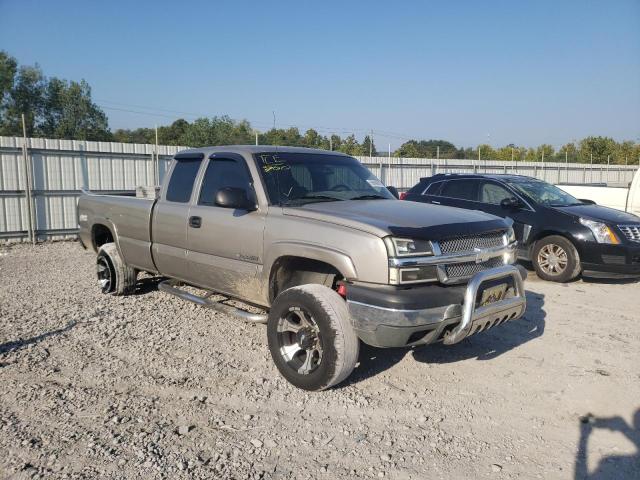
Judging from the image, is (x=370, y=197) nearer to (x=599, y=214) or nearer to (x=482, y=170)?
(x=599, y=214)

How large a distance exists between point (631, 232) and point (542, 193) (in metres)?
1.54

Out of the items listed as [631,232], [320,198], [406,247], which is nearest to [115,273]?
[320,198]

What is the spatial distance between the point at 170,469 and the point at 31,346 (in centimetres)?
274

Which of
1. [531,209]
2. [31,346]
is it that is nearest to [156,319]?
[31,346]

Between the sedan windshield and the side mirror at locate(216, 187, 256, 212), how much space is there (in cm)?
579

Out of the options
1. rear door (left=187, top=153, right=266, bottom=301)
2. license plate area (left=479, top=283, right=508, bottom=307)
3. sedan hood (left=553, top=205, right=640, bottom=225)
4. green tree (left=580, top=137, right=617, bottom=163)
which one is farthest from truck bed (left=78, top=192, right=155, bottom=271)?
green tree (left=580, top=137, right=617, bottom=163)

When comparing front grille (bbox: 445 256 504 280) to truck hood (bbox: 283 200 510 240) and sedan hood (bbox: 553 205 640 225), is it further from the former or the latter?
sedan hood (bbox: 553 205 640 225)

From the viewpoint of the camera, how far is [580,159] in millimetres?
49156

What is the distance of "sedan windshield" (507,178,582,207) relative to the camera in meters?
8.50

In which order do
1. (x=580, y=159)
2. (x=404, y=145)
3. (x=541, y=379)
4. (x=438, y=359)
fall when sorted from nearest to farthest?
(x=541, y=379) < (x=438, y=359) < (x=404, y=145) < (x=580, y=159)

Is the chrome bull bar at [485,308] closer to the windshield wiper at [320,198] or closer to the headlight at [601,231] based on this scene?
the windshield wiper at [320,198]

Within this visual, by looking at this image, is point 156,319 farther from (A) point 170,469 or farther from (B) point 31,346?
(A) point 170,469

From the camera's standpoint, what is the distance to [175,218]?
17.7 feet

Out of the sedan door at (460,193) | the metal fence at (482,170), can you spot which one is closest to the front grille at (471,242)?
the sedan door at (460,193)
